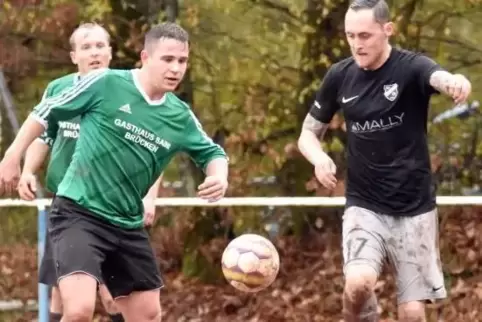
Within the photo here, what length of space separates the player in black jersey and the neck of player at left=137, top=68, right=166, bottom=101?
103cm

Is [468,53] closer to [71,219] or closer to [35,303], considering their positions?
[35,303]

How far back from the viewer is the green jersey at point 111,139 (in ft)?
19.9

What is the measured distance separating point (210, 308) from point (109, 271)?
14.9 feet

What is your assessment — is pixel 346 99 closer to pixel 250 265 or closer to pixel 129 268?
pixel 250 265

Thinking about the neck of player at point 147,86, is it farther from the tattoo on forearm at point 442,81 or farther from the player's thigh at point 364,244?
the tattoo on forearm at point 442,81

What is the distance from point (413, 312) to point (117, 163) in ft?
6.39

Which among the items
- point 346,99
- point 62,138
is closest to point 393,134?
point 346,99

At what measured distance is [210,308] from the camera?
421 inches

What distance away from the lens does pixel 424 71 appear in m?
6.35

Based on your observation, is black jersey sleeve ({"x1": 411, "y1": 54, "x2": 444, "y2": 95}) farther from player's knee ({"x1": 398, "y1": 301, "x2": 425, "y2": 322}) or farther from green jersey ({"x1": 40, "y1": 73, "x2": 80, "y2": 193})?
green jersey ({"x1": 40, "y1": 73, "x2": 80, "y2": 193})

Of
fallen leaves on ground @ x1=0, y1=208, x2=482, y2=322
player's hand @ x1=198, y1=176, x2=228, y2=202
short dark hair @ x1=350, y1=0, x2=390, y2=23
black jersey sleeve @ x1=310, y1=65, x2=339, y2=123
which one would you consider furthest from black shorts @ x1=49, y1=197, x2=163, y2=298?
fallen leaves on ground @ x1=0, y1=208, x2=482, y2=322

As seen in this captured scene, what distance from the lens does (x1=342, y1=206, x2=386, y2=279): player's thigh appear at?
642cm

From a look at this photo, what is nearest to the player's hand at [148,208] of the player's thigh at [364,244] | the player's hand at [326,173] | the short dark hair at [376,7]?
the player's hand at [326,173]

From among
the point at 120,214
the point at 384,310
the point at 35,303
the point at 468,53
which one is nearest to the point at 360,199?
the point at 120,214
